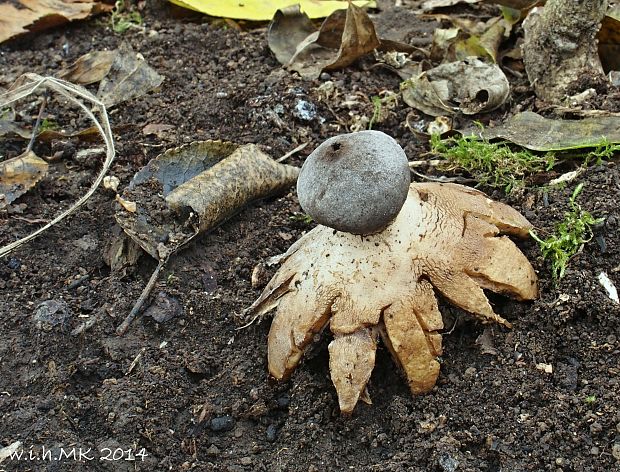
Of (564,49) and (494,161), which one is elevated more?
(564,49)

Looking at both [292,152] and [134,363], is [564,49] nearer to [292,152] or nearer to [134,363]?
Answer: [292,152]

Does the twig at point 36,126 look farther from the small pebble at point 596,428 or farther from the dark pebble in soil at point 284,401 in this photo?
the small pebble at point 596,428

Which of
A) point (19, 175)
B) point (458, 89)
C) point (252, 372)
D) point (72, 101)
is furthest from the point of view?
point (72, 101)

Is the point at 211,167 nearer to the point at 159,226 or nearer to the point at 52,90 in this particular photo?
the point at 159,226

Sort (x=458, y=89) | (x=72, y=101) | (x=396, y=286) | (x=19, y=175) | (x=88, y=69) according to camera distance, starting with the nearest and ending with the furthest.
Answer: (x=396, y=286) → (x=19, y=175) → (x=458, y=89) → (x=72, y=101) → (x=88, y=69)

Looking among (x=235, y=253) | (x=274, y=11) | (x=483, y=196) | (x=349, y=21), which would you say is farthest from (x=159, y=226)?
(x=274, y=11)

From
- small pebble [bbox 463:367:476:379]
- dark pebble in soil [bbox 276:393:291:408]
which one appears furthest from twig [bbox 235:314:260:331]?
small pebble [bbox 463:367:476:379]

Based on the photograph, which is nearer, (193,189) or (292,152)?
(193,189)

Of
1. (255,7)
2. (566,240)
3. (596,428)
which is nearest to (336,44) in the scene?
(255,7)
